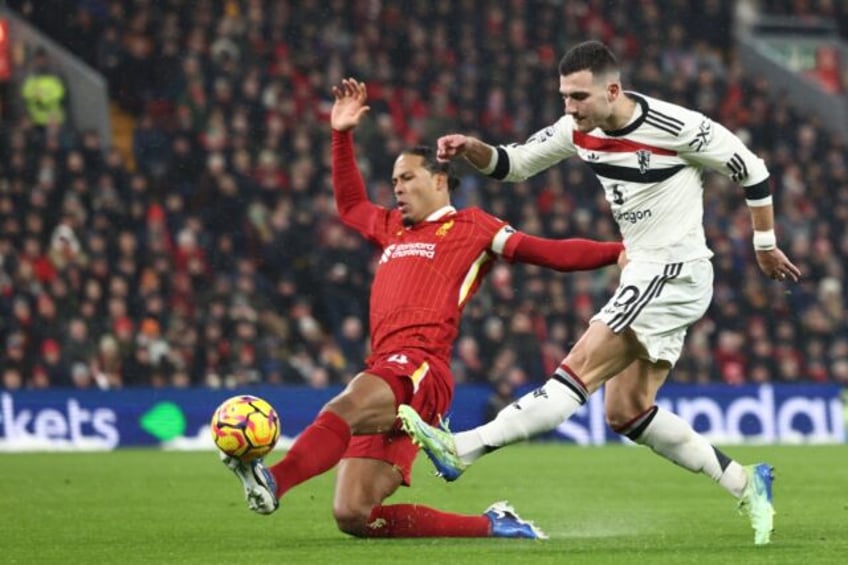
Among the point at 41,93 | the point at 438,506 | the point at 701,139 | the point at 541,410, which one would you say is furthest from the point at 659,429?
the point at 41,93

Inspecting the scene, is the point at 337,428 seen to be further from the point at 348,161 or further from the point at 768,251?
the point at 768,251

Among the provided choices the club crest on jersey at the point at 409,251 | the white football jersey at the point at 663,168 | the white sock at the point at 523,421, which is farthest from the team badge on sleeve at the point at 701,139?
the club crest on jersey at the point at 409,251

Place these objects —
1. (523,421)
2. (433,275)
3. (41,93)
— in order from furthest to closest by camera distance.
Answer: (41,93) < (433,275) < (523,421)

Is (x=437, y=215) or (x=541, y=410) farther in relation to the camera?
(x=437, y=215)

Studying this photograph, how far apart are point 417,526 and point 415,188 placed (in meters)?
1.64

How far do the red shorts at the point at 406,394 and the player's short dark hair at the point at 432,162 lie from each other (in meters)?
0.97

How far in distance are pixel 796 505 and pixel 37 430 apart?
9.27 m

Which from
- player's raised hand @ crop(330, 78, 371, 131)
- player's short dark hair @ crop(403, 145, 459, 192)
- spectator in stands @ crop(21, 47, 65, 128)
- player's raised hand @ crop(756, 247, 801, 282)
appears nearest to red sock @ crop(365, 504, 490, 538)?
player's short dark hair @ crop(403, 145, 459, 192)

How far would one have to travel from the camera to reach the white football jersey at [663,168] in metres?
7.98

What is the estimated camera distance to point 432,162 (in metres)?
8.64

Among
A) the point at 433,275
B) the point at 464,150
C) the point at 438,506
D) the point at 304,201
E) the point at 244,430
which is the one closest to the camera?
the point at 244,430

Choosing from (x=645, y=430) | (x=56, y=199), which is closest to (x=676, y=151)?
(x=645, y=430)

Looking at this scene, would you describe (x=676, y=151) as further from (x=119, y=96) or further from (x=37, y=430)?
(x=119, y=96)

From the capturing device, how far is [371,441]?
833 cm
